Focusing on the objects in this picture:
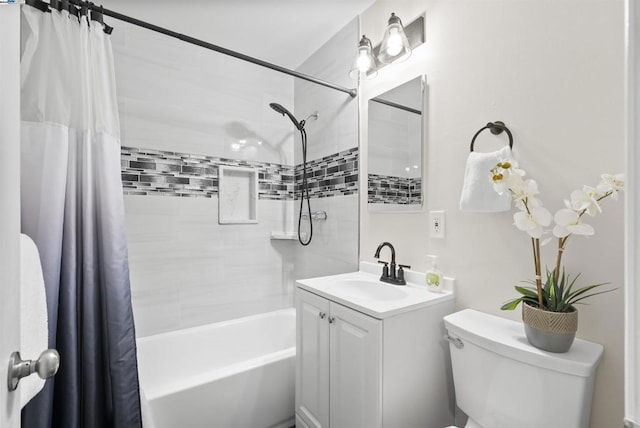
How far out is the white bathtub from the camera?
143 centimetres

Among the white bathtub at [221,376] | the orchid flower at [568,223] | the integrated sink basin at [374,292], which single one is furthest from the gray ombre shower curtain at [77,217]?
the orchid flower at [568,223]

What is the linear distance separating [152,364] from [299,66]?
247cm

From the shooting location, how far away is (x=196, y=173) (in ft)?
7.11

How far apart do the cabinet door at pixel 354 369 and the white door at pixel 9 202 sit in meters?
0.95

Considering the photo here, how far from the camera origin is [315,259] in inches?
90.8

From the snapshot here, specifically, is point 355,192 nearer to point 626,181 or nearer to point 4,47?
point 626,181

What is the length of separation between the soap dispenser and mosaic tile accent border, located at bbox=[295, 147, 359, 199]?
0.71 m

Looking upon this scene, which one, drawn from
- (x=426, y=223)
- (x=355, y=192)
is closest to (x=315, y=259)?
(x=355, y=192)

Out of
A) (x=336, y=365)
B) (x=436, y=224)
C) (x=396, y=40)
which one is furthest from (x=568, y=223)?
(x=396, y=40)

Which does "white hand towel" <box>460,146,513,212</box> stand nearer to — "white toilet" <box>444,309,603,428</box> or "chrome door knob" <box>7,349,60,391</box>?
"white toilet" <box>444,309,603,428</box>

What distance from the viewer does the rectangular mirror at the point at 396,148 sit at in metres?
1.52

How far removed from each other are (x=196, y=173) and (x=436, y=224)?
65.9 inches

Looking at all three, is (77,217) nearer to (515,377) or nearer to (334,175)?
(334,175)

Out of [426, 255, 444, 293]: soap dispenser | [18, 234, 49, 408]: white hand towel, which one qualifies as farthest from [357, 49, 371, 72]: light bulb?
[18, 234, 49, 408]: white hand towel
